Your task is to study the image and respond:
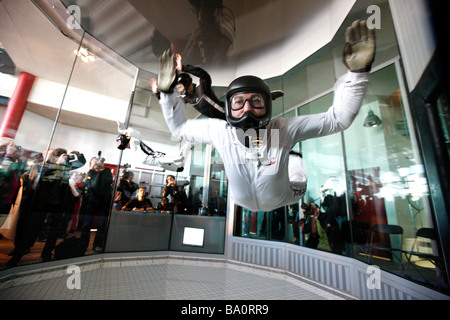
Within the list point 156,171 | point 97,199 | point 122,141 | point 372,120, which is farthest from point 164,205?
point 372,120

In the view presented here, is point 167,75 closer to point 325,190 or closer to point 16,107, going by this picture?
point 16,107

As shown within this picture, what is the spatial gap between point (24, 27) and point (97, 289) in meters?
A: 2.31

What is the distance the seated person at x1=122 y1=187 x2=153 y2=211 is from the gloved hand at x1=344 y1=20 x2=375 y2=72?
7.23ft

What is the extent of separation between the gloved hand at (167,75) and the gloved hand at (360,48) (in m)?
0.64

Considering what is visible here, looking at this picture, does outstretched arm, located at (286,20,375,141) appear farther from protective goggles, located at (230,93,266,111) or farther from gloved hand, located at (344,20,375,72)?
protective goggles, located at (230,93,266,111)

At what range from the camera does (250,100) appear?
764 mm

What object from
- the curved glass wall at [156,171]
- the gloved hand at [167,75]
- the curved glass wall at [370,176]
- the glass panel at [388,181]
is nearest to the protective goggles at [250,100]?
the gloved hand at [167,75]

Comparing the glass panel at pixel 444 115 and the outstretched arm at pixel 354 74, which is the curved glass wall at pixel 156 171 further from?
the outstretched arm at pixel 354 74

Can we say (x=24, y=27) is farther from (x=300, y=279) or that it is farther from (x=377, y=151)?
(x=300, y=279)

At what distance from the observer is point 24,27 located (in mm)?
1479

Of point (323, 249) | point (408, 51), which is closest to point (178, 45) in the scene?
point (408, 51)

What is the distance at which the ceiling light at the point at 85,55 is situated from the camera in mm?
1976

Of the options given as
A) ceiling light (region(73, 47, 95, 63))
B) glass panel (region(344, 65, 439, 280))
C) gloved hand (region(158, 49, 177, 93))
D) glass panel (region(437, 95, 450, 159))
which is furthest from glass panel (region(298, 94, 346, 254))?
ceiling light (region(73, 47, 95, 63))

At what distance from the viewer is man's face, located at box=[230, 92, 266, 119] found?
76cm
